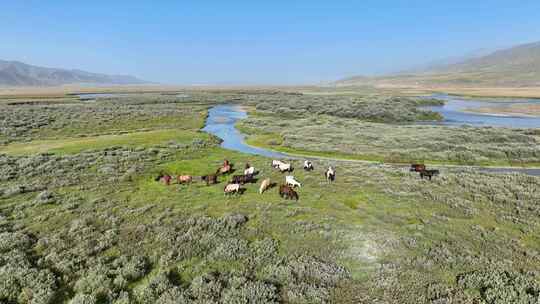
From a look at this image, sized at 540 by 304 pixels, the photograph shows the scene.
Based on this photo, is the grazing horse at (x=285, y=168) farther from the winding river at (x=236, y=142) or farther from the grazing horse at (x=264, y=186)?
the winding river at (x=236, y=142)

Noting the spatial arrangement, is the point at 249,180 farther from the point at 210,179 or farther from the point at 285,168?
the point at 285,168

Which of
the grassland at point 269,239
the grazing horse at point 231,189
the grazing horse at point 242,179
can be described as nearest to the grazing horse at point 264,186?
the grassland at point 269,239

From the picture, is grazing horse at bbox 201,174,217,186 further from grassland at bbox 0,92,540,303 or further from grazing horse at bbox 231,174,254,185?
grazing horse at bbox 231,174,254,185

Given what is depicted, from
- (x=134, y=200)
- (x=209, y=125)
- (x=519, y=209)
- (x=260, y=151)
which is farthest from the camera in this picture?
(x=209, y=125)

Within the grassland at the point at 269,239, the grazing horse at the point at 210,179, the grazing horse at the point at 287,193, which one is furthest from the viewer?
the grazing horse at the point at 210,179

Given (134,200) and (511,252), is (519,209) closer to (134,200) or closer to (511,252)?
(511,252)

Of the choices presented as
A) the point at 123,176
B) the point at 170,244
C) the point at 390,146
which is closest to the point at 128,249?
the point at 170,244

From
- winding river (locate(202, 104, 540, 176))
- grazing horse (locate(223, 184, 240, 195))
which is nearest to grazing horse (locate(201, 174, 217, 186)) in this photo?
grazing horse (locate(223, 184, 240, 195))

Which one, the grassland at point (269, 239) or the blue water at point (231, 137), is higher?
the blue water at point (231, 137)

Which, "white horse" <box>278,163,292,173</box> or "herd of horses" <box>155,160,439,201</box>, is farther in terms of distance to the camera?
"white horse" <box>278,163,292,173</box>
